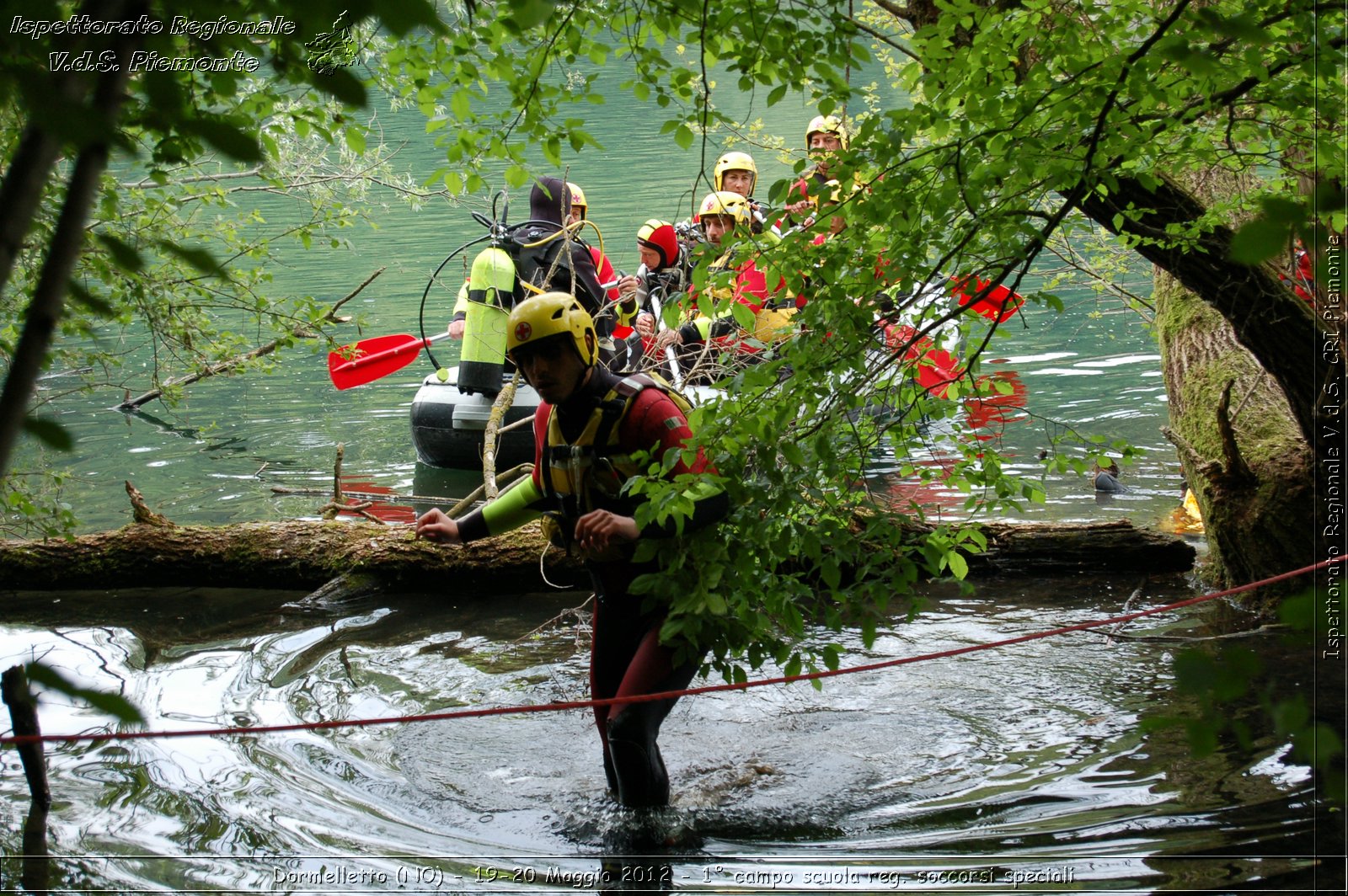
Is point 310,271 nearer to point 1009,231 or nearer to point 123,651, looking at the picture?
point 123,651

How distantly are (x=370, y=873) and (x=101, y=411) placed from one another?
467 inches

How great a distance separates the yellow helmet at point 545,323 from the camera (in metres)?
3.70

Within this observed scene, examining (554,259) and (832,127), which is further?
(554,259)

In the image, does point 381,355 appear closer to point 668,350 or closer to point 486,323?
point 486,323

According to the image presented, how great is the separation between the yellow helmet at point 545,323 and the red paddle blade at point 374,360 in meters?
8.72

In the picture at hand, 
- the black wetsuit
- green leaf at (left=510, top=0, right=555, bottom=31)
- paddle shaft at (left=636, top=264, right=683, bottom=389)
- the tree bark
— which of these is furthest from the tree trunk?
green leaf at (left=510, top=0, right=555, bottom=31)

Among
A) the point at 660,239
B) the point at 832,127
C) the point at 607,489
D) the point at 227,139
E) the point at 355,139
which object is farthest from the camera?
the point at 660,239

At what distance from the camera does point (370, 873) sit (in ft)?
12.9

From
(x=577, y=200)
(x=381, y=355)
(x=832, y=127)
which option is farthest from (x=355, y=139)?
(x=381, y=355)

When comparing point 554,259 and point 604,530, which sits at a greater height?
point 554,259

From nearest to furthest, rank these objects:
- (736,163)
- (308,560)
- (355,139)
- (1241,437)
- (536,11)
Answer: (536,11)
(355,139)
(1241,437)
(308,560)
(736,163)

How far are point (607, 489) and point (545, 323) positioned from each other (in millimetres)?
627

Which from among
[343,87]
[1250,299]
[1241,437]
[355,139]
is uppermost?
[355,139]

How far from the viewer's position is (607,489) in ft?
12.6
